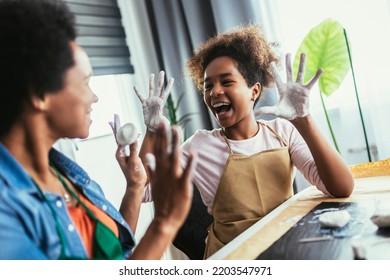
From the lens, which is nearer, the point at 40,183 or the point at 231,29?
the point at 40,183

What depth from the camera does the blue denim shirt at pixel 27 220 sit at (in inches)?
19.1

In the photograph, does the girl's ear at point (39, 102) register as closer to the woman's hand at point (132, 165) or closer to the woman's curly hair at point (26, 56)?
the woman's curly hair at point (26, 56)

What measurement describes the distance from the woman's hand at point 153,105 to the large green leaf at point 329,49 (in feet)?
0.84

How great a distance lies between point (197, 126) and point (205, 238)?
214 mm

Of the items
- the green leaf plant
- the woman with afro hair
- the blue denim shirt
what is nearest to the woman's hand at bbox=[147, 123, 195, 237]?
the blue denim shirt

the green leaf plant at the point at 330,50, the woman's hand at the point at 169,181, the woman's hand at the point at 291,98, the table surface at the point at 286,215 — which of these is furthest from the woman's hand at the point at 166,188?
the green leaf plant at the point at 330,50

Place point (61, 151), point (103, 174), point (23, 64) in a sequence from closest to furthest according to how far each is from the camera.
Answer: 1. point (23, 64)
2. point (61, 151)
3. point (103, 174)

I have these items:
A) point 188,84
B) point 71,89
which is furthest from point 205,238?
point 71,89

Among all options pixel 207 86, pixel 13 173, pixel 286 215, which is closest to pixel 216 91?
pixel 207 86

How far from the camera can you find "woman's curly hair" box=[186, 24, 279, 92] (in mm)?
806

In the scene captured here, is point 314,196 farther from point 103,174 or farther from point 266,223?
point 103,174

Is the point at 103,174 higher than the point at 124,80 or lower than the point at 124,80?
lower

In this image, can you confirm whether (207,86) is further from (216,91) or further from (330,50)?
(330,50)

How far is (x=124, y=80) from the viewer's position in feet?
2.64
